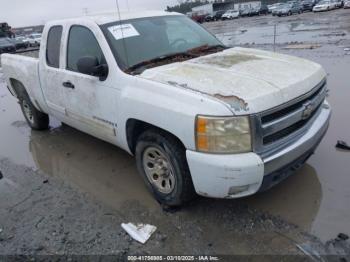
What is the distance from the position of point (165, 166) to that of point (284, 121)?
1.18m

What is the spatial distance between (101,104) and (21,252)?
1.65 meters

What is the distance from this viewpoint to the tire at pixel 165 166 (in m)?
3.12

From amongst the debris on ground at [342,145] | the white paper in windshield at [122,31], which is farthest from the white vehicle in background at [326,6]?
the white paper in windshield at [122,31]

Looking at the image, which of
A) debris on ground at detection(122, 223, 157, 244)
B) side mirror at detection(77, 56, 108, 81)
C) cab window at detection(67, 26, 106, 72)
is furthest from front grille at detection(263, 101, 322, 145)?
cab window at detection(67, 26, 106, 72)

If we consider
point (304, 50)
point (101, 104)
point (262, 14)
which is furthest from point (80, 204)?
point (262, 14)

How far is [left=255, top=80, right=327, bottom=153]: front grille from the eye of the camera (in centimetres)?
281

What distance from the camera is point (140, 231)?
324 centimetres

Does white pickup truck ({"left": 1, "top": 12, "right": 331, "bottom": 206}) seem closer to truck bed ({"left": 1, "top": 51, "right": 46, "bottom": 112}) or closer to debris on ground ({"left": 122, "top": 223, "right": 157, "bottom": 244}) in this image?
debris on ground ({"left": 122, "top": 223, "right": 157, "bottom": 244})

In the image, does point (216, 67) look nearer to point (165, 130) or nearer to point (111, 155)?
point (165, 130)

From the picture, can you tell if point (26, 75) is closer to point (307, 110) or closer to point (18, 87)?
point (18, 87)

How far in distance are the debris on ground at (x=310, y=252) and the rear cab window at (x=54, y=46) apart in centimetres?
357

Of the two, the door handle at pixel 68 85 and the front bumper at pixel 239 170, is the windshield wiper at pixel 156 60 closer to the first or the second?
the door handle at pixel 68 85

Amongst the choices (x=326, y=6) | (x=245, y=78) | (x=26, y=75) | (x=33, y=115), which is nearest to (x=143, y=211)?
(x=245, y=78)

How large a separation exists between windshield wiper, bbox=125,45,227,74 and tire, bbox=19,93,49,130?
3.09m
